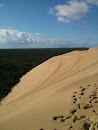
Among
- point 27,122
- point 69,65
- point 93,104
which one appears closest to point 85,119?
point 93,104

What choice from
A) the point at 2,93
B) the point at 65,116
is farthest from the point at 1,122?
the point at 2,93

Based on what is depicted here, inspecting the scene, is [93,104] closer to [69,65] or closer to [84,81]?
[84,81]

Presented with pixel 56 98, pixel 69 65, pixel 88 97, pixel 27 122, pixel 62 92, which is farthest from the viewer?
pixel 69 65

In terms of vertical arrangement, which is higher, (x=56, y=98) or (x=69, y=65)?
(x=69, y=65)

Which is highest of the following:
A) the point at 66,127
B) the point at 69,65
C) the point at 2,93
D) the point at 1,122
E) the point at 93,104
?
the point at 69,65

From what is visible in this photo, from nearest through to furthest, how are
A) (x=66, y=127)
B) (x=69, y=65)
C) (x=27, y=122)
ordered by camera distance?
(x=66, y=127)
(x=27, y=122)
(x=69, y=65)

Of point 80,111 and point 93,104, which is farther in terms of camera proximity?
point 93,104

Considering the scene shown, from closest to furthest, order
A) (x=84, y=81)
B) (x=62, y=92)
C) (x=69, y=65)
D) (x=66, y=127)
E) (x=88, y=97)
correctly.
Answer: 1. (x=66, y=127)
2. (x=88, y=97)
3. (x=62, y=92)
4. (x=84, y=81)
5. (x=69, y=65)

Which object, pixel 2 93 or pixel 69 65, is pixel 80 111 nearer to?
pixel 2 93

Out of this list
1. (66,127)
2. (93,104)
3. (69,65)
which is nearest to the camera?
(66,127)
